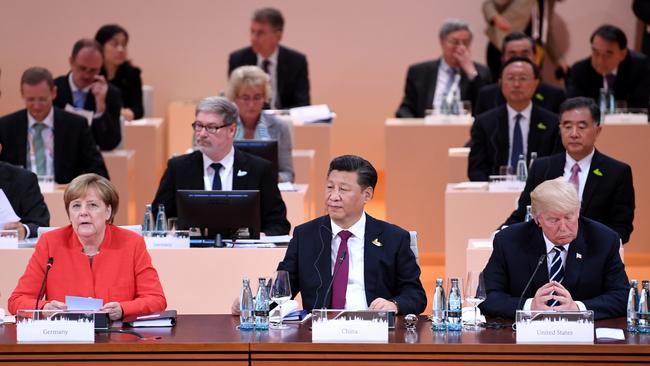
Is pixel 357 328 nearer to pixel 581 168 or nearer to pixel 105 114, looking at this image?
pixel 581 168

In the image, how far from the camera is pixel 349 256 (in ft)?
16.4

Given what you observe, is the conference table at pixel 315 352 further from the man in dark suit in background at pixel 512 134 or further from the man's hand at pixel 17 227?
the man in dark suit in background at pixel 512 134

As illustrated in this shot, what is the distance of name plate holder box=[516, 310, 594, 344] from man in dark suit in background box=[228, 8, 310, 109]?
6.11m

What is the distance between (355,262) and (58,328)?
3.95ft

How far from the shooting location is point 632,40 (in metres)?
12.0

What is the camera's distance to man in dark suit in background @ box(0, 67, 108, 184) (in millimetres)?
8055

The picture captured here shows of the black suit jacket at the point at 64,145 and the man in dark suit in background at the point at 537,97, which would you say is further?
the man in dark suit in background at the point at 537,97

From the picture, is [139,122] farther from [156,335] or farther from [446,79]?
[156,335]

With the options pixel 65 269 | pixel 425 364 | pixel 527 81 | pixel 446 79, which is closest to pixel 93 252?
pixel 65 269

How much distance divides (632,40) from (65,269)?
828 cm

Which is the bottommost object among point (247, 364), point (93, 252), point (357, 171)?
point (247, 364)

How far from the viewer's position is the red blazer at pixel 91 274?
15.8 ft

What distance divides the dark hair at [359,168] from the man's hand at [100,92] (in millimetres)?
4244

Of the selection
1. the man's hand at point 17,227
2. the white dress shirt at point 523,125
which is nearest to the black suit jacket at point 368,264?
the man's hand at point 17,227
